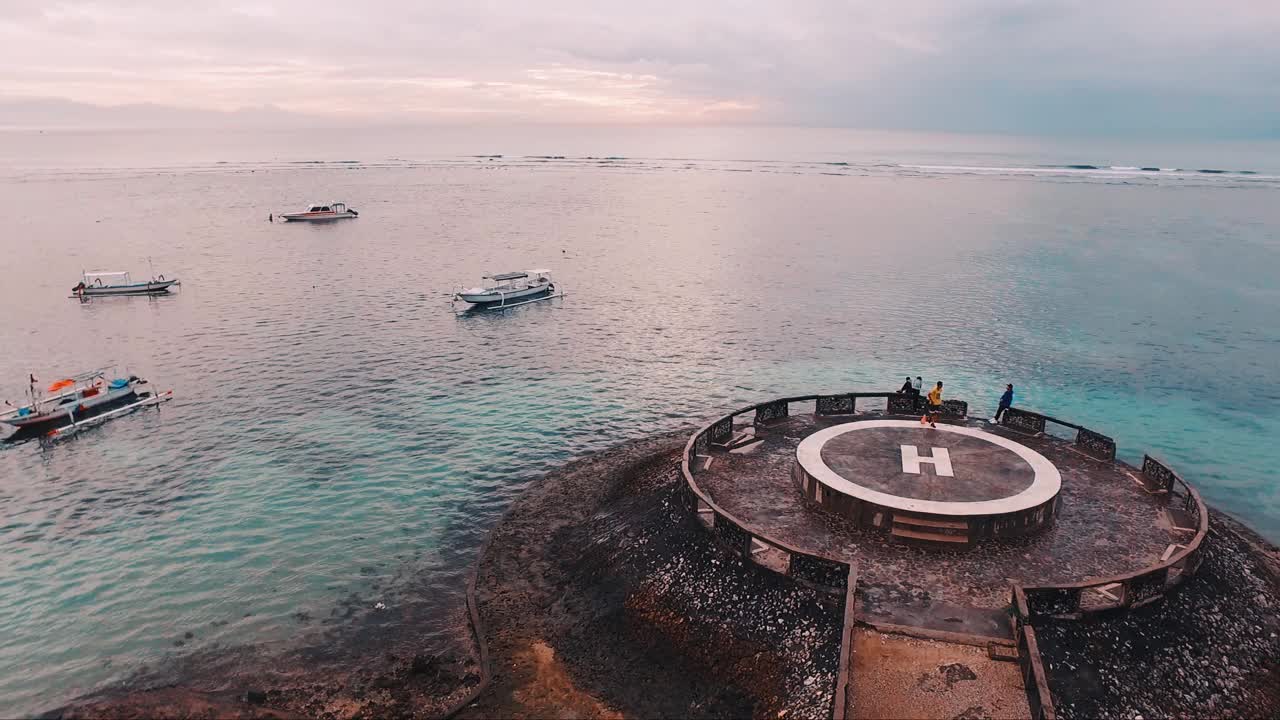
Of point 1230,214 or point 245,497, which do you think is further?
point 1230,214

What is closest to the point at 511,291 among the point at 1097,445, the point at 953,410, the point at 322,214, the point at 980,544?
the point at 953,410

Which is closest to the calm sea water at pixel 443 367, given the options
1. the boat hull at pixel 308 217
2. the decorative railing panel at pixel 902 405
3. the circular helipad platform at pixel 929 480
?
the boat hull at pixel 308 217

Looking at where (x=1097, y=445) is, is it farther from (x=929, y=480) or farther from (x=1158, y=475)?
(x=929, y=480)

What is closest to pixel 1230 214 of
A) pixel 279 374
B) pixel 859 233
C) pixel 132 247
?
pixel 859 233

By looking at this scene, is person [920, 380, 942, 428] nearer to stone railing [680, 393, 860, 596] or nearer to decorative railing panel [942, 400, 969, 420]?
decorative railing panel [942, 400, 969, 420]

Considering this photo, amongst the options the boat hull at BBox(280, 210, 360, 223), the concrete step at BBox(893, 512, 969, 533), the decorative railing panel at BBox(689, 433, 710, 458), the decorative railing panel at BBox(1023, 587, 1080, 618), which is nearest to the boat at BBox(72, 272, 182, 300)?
the boat hull at BBox(280, 210, 360, 223)

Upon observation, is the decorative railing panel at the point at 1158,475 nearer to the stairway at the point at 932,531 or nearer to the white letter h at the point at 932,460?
the white letter h at the point at 932,460

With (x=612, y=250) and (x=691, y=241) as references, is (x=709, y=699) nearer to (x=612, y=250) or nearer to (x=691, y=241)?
(x=612, y=250)
